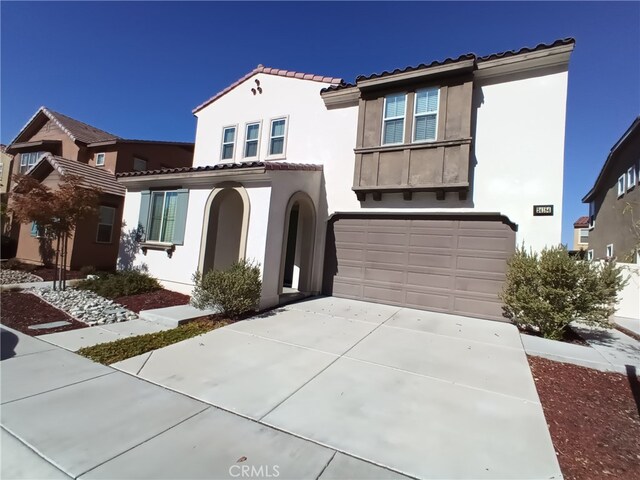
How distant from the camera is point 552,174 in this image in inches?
294

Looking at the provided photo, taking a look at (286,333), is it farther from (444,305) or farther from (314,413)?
(444,305)

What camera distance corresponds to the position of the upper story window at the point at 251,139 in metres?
11.4

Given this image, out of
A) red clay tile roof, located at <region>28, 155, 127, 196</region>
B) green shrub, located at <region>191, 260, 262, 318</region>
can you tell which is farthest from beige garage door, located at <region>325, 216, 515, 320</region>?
red clay tile roof, located at <region>28, 155, 127, 196</region>

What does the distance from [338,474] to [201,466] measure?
3.66 feet

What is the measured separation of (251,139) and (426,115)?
6.19 metres

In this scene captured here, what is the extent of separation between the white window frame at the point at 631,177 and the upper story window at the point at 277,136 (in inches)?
577

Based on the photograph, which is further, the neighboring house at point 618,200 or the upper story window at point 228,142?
the neighboring house at point 618,200

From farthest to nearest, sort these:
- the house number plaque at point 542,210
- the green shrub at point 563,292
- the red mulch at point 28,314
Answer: the house number plaque at point 542,210 → the green shrub at point 563,292 → the red mulch at point 28,314

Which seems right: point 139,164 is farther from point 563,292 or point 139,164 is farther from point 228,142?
point 563,292

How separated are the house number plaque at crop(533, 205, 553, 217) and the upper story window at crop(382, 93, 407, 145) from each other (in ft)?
12.2

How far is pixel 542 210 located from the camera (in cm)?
749

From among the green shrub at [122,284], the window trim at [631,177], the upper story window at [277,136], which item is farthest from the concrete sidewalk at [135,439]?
the window trim at [631,177]

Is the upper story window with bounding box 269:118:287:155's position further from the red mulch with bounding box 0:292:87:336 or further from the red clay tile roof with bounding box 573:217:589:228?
the red clay tile roof with bounding box 573:217:589:228

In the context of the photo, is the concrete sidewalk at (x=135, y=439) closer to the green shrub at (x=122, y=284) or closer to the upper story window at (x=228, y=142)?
the green shrub at (x=122, y=284)
